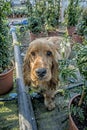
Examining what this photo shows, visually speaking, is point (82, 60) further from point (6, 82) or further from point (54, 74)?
point (6, 82)

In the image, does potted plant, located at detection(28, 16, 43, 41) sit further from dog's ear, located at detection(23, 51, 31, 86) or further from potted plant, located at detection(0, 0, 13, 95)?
dog's ear, located at detection(23, 51, 31, 86)

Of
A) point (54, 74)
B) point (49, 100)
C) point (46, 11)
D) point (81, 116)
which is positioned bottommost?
point (49, 100)

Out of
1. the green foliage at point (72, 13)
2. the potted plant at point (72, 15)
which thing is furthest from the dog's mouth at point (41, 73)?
the green foliage at point (72, 13)

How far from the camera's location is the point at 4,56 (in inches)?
135

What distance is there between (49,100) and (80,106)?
0.73 metres

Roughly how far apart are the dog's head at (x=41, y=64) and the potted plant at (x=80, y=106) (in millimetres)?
509

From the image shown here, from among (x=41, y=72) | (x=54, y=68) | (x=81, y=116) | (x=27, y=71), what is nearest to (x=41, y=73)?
(x=41, y=72)

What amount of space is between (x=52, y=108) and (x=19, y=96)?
21.0 inches

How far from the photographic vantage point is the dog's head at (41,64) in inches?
110

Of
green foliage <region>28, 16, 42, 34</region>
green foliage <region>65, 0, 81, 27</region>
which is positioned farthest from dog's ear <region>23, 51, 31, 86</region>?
green foliage <region>65, 0, 81, 27</region>

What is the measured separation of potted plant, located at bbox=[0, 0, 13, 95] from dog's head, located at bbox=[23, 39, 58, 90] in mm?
425

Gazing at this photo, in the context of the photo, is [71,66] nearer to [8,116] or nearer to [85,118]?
[85,118]

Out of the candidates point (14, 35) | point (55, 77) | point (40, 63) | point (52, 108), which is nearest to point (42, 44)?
point (40, 63)

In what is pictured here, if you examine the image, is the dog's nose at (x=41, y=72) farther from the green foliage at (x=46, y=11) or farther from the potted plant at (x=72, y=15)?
the potted plant at (x=72, y=15)
